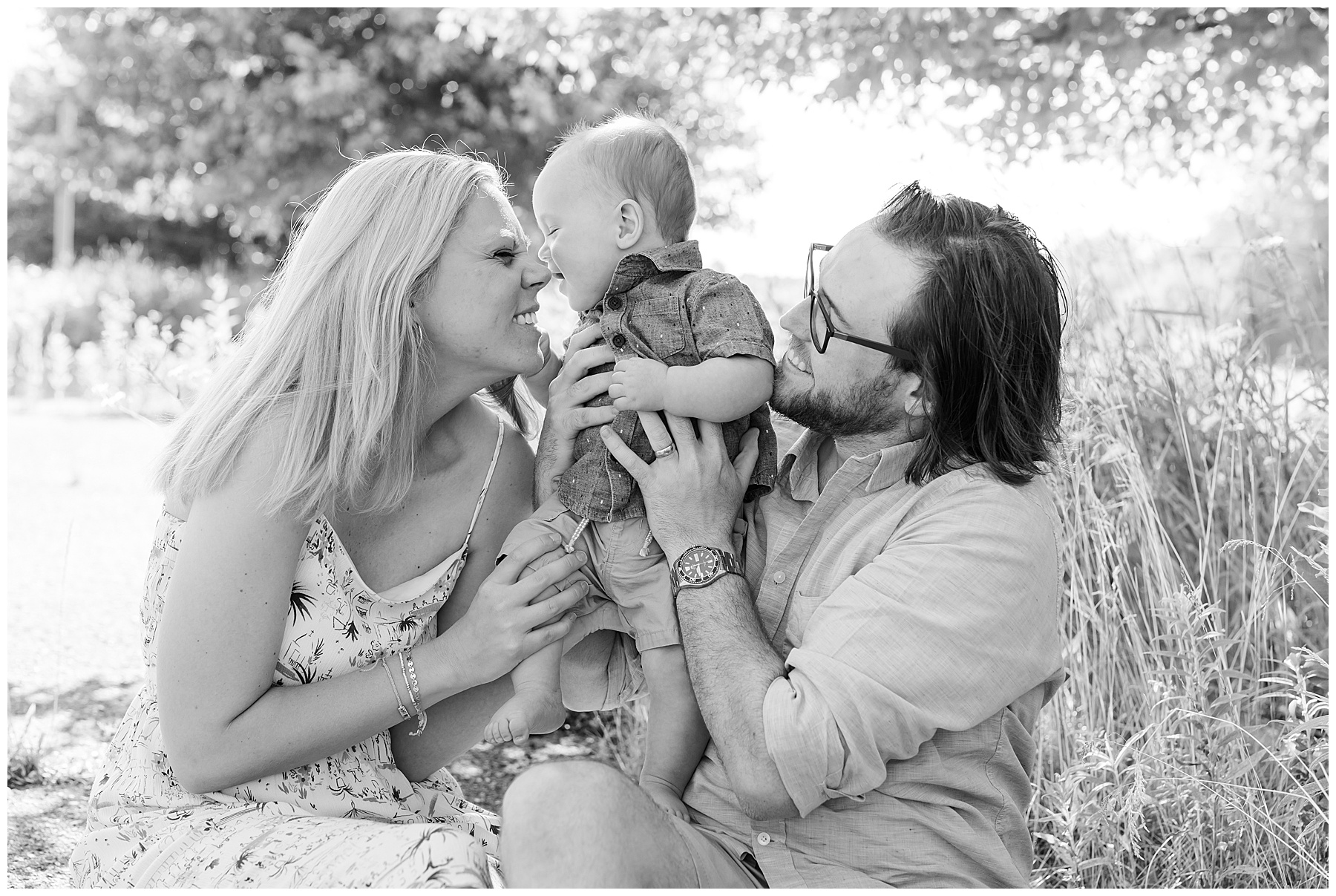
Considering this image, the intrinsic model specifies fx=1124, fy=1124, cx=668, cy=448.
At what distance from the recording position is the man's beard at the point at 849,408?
2.02 metres

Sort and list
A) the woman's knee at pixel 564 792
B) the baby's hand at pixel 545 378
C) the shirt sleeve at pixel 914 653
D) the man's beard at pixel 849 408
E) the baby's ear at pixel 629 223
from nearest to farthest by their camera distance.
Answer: the woman's knee at pixel 564 792 < the shirt sleeve at pixel 914 653 < the man's beard at pixel 849 408 < the baby's ear at pixel 629 223 < the baby's hand at pixel 545 378

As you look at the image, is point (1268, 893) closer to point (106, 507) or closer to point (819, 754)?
point (819, 754)

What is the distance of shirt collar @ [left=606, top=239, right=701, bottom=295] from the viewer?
232 centimetres

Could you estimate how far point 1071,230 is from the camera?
347cm

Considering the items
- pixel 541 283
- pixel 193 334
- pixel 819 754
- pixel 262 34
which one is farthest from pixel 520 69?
pixel 819 754

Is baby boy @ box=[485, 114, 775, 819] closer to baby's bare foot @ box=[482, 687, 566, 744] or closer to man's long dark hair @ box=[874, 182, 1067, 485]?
baby's bare foot @ box=[482, 687, 566, 744]

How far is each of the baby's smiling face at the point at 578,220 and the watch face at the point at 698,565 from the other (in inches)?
26.9

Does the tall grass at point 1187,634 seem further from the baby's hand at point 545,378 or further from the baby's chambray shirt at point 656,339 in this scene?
the baby's hand at point 545,378

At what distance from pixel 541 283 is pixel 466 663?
0.75 meters

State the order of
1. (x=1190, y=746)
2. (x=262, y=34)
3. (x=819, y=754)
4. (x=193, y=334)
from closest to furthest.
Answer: (x=819, y=754), (x=1190, y=746), (x=193, y=334), (x=262, y=34)

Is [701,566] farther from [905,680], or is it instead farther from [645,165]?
[645,165]

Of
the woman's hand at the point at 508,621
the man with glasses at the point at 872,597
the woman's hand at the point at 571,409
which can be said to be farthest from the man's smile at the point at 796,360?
the woman's hand at the point at 508,621

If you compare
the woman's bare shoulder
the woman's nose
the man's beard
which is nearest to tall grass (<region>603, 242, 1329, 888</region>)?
the man's beard

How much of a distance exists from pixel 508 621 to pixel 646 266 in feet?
2.56
